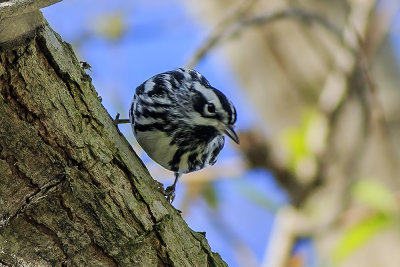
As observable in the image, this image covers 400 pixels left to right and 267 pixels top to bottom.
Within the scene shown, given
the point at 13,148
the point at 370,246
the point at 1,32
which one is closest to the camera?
the point at 1,32

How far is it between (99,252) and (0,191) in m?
0.48

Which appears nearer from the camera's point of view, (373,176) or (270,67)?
(373,176)

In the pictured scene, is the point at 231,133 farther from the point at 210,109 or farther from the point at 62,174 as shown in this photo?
the point at 62,174

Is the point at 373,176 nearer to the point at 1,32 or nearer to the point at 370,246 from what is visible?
the point at 370,246

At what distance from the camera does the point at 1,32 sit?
2.06m

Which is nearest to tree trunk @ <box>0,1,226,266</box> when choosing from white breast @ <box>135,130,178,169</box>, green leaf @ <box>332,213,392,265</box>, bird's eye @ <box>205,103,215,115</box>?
white breast @ <box>135,130,178,169</box>

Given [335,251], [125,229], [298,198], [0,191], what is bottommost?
[0,191]

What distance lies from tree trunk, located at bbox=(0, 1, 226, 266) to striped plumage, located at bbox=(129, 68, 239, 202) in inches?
41.4

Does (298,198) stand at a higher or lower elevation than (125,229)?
higher

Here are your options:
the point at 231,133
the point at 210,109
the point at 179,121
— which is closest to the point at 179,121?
the point at 179,121

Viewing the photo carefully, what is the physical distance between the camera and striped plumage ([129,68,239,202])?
3770mm

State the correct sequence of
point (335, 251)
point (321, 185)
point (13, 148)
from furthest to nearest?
point (321, 185), point (335, 251), point (13, 148)

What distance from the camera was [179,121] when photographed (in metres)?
3.85

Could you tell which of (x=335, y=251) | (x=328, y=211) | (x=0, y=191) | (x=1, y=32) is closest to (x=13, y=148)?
(x=0, y=191)
